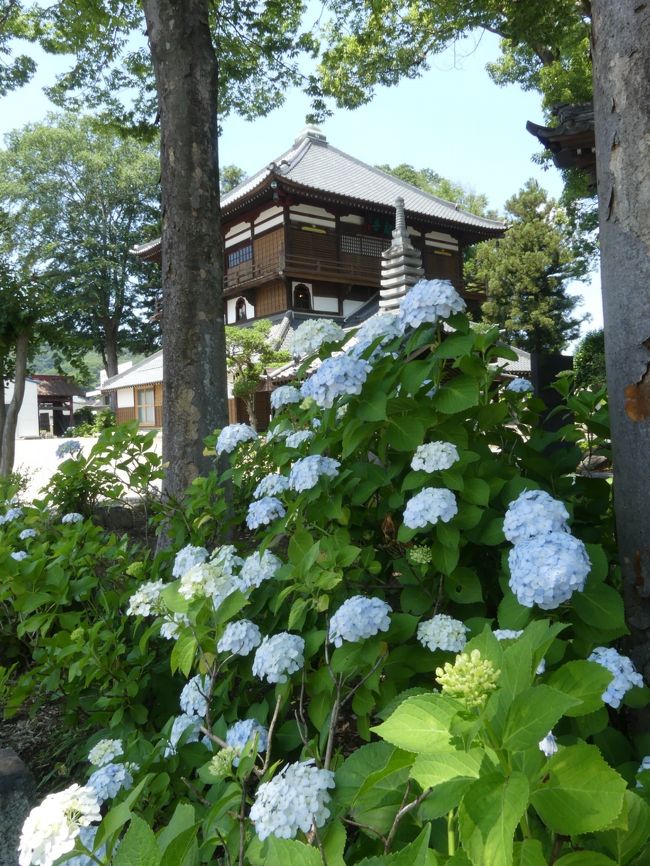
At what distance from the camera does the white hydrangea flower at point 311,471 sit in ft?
4.81

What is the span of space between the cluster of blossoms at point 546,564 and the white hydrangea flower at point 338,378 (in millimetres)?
512

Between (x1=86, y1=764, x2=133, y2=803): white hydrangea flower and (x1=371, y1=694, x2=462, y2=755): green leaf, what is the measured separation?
0.77 metres

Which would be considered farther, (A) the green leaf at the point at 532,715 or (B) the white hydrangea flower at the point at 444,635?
(B) the white hydrangea flower at the point at 444,635

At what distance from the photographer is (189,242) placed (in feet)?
11.2

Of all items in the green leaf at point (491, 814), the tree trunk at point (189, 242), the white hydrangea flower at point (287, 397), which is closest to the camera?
the green leaf at point (491, 814)

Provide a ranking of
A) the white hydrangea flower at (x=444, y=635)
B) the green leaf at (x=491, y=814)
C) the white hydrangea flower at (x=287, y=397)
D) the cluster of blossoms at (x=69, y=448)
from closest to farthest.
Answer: the green leaf at (x=491, y=814), the white hydrangea flower at (x=444, y=635), the white hydrangea flower at (x=287, y=397), the cluster of blossoms at (x=69, y=448)

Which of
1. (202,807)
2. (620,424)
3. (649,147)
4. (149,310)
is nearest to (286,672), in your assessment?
(202,807)

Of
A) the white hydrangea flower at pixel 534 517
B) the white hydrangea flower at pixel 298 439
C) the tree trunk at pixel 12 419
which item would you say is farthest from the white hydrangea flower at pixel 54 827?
the tree trunk at pixel 12 419

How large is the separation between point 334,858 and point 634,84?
5.08ft

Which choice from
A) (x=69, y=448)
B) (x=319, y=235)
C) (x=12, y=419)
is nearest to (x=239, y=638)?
(x=69, y=448)

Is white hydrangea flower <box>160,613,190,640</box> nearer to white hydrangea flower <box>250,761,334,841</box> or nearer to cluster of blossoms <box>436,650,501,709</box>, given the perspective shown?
white hydrangea flower <box>250,761,334,841</box>

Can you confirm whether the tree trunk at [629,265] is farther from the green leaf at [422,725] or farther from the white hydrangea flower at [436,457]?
the green leaf at [422,725]

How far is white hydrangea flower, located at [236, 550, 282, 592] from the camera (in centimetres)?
142

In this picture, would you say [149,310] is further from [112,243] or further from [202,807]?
[202,807]
